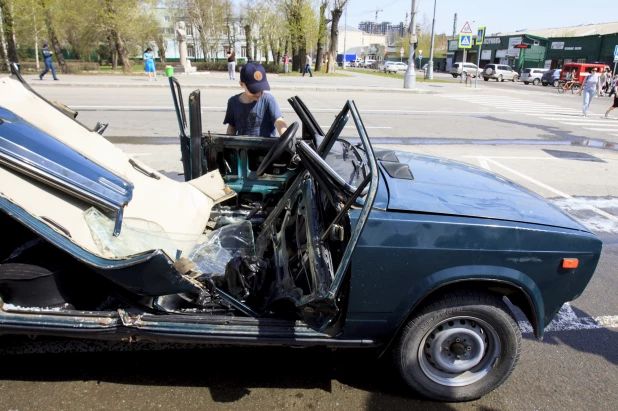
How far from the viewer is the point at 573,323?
3.43m

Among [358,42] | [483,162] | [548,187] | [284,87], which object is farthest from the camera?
[358,42]

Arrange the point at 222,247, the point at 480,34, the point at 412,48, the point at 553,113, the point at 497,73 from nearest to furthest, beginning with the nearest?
the point at 222,247 < the point at 553,113 < the point at 412,48 < the point at 480,34 < the point at 497,73

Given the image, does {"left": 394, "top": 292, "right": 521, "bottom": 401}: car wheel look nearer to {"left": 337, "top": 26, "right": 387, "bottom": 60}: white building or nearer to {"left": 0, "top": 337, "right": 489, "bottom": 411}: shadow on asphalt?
{"left": 0, "top": 337, "right": 489, "bottom": 411}: shadow on asphalt

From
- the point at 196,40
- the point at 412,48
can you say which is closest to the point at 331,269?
the point at 412,48

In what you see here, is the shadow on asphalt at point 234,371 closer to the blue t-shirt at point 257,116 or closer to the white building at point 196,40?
the blue t-shirt at point 257,116

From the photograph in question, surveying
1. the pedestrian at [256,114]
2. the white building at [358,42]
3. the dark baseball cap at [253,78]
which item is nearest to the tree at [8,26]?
the pedestrian at [256,114]

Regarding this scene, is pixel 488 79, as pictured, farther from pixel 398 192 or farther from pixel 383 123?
pixel 398 192

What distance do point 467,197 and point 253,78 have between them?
8.38 ft

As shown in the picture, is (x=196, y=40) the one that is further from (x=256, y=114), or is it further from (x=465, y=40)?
(x=256, y=114)

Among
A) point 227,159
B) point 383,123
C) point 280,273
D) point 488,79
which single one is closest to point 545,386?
point 280,273

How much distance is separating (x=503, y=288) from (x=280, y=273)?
4.23ft

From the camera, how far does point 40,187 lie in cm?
241

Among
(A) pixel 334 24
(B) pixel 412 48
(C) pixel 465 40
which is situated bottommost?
(B) pixel 412 48

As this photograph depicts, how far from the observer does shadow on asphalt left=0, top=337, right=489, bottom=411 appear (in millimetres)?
2572
